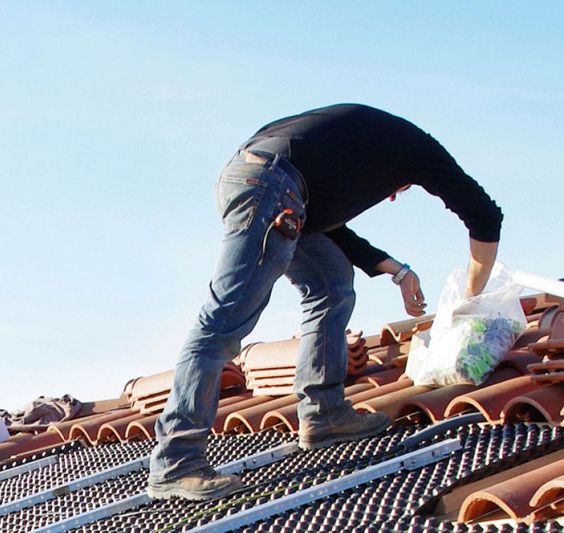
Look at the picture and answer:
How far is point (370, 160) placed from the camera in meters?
4.24

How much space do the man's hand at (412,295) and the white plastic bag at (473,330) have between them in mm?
337

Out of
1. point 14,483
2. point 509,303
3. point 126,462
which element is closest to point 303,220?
point 509,303

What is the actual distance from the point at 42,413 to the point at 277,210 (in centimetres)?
491

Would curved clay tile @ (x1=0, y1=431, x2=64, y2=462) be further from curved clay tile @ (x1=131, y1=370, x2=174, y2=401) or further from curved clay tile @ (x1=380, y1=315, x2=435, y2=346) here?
curved clay tile @ (x1=380, y1=315, x2=435, y2=346)

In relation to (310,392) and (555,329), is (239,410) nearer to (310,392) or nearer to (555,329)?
(310,392)

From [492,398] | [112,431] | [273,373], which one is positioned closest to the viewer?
[492,398]

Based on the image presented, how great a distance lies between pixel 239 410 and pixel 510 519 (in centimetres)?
324

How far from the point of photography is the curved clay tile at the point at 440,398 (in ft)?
15.5

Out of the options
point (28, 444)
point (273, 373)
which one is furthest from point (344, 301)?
point (28, 444)

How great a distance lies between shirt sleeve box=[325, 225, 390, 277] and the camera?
4.90 m

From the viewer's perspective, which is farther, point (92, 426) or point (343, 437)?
point (92, 426)

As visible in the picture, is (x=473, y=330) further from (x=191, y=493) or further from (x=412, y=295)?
(x=191, y=493)

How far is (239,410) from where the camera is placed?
243 inches

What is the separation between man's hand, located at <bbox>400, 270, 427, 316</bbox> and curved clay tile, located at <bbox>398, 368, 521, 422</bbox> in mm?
A: 390
